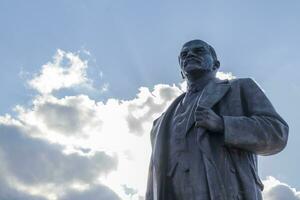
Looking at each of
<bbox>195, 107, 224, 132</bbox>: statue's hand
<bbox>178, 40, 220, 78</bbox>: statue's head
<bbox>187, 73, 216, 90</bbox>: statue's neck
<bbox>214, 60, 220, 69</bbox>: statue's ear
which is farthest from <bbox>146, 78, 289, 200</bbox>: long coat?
<bbox>214, 60, 220, 69</bbox>: statue's ear

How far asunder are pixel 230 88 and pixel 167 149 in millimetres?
1588

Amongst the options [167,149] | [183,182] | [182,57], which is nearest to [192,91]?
[182,57]

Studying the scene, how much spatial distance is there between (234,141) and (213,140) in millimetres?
457

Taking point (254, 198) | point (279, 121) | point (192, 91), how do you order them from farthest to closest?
point (192, 91)
point (279, 121)
point (254, 198)

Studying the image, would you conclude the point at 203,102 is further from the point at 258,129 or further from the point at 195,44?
the point at 195,44

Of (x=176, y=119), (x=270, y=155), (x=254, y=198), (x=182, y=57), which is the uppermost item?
(x=182, y=57)

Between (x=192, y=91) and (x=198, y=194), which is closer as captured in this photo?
(x=198, y=194)

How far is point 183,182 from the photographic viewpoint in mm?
10344

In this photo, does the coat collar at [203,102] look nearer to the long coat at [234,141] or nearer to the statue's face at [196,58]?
the long coat at [234,141]

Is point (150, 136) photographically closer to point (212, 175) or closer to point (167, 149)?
point (167, 149)

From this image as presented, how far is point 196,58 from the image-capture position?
11.6 m

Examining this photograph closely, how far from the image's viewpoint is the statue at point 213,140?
1008 centimetres

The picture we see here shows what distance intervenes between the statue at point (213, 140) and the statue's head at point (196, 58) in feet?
0.06

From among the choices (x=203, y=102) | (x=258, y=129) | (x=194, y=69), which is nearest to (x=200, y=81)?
(x=194, y=69)
